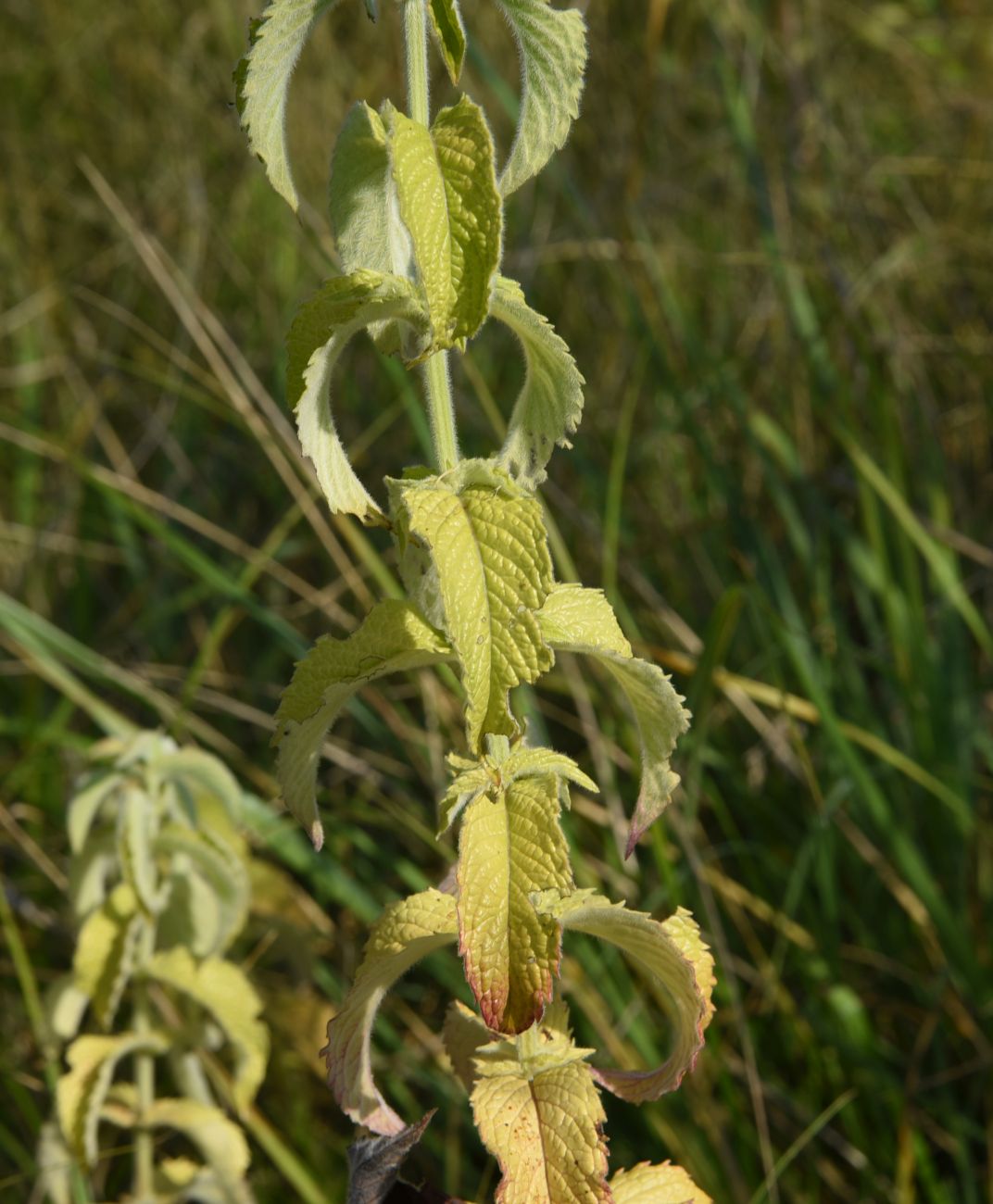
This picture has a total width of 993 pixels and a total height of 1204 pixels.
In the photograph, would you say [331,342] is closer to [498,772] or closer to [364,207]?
[364,207]

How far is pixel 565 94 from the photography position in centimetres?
86

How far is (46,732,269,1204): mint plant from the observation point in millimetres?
1457

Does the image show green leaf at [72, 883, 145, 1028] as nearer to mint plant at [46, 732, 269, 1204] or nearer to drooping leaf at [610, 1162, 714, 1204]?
mint plant at [46, 732, 269, 1204]

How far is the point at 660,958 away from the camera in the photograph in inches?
36.4

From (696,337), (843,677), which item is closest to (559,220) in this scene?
(696,337)

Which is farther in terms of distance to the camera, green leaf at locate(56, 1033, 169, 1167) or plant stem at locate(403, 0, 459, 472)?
green leaf at locate(56, 1033, 169, 1167)

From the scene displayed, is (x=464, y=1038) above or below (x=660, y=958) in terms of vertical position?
below

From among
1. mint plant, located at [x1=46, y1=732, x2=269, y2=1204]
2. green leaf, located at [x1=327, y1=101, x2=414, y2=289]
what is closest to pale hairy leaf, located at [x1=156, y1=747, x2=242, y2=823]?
mint plant, located at [x1=46, y1=732, x2=269, y2=1204]

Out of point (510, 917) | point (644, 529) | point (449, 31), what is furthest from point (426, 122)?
point (644, 529)

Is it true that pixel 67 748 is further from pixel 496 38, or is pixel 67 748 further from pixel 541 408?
pixel 496 38

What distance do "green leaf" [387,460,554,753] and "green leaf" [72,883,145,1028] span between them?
816 millimetres

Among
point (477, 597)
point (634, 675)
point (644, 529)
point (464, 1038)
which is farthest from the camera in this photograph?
point (644, 529)

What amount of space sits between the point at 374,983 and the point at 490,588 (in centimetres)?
29

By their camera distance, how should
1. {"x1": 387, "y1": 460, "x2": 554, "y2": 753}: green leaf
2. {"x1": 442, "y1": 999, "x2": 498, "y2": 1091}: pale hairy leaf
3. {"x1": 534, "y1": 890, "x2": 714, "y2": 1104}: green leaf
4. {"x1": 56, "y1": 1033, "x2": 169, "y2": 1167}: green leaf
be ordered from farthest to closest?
{"x1": 56, "y1": 1033, "x2": 169, "y2": 1167}: green leaf, {"x1": 442, "y1": 999, "x2": 498, "y2": 1091}: pale hairy leaf, {"x1": 534, "y1": 890, "x2": 714, "y2": 1104}: green leaf, {"x1": 387, "y1": 460, "x2": 554, "y2": 753}: green leaf
